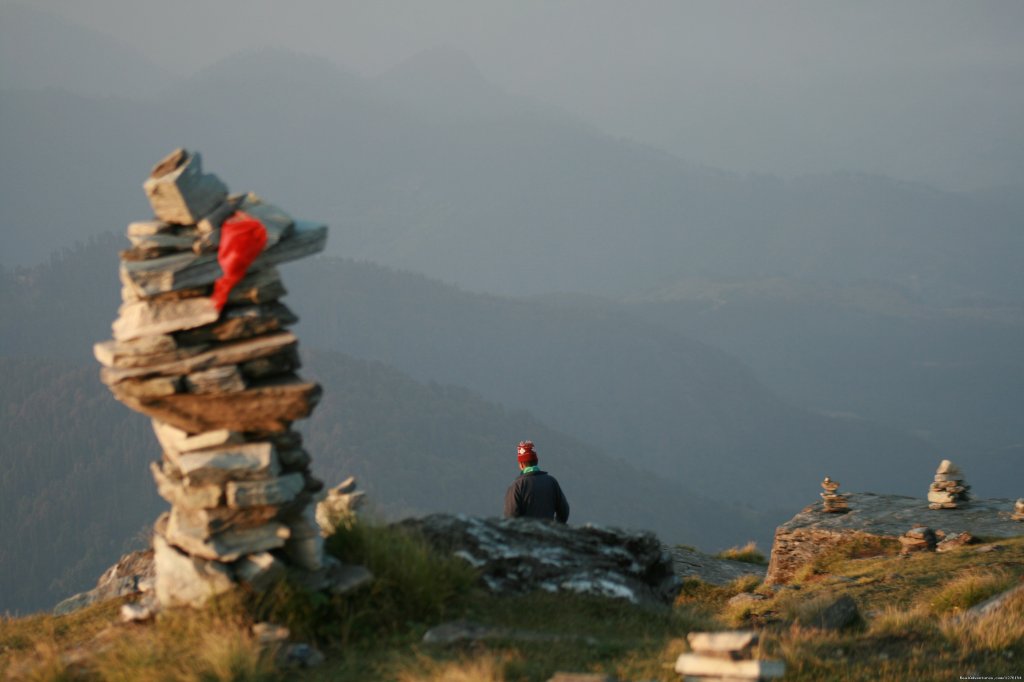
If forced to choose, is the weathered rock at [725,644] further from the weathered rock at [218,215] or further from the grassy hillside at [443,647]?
the weathered rock at [218,215]

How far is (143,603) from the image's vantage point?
36.3 feet

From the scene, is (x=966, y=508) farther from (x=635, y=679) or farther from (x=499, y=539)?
(x=635, y=679)

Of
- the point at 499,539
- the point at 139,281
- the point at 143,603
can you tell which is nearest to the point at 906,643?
the point at 499,539

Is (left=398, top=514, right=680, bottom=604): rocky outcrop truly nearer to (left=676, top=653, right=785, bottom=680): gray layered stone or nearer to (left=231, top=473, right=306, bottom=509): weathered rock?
(left=231, top=473, right=306, bottom=509): weathered rock

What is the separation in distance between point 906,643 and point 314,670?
6.63 m

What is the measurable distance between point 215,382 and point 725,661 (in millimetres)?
6277

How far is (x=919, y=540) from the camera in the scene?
67.0 ft

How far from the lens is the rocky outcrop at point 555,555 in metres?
12.9

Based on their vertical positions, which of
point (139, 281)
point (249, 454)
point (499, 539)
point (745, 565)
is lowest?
point (745, 565)

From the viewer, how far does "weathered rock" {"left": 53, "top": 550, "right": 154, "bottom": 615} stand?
48.1ft

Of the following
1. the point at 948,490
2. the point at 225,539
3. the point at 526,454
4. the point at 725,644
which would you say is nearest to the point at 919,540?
the point at 948,490

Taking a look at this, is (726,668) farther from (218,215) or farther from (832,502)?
(832,502)

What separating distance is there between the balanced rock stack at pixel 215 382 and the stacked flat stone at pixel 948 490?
1882cm

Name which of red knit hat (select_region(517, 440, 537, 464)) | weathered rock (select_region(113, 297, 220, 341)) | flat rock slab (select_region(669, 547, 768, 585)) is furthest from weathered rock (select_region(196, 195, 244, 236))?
flat rock slab (select_region(669, 547, 768, 585))
